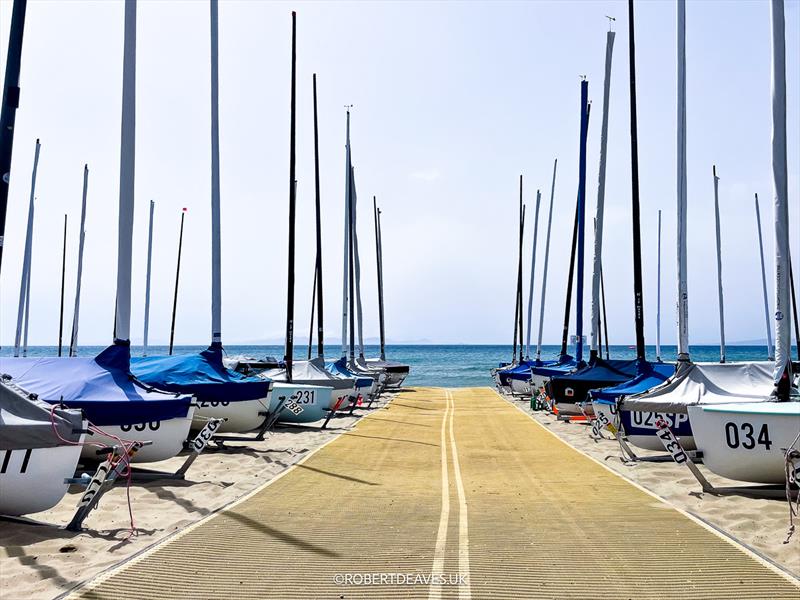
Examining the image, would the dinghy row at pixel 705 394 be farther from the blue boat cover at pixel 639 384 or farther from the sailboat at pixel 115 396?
the sailboat at pixel 115 396

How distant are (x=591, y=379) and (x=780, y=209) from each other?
35.4ft

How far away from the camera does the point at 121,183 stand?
52.1ft

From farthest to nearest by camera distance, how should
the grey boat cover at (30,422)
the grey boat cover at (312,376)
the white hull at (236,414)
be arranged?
the grey boat cover at (312,376) → the white hull at (236,414) → the grey boat cover at (30,422)

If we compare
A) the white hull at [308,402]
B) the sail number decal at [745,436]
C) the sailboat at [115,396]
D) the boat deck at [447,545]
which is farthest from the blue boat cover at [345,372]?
the sail number decal at [745,436]

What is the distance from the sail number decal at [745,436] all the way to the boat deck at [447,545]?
4.99 feet

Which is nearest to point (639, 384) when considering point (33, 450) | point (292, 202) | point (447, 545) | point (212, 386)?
point (212, 386)

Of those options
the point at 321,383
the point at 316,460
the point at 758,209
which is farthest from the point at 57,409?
the point at 758,209

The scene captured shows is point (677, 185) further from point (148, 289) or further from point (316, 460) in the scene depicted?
point (148, 289)

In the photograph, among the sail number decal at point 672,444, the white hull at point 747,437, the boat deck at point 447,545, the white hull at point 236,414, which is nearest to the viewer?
the boat deck at point 447,545

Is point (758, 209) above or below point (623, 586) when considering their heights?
above

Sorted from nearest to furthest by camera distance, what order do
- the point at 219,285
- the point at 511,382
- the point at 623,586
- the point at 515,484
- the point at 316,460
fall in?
the point at 623,586, the point at 515,484, the point at 316,460, the point at 219,285, the point at 511,382

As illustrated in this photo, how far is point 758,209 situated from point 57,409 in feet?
175

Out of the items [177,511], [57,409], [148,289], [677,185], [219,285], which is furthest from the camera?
[148,289]

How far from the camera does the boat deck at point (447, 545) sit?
6.62 meters
